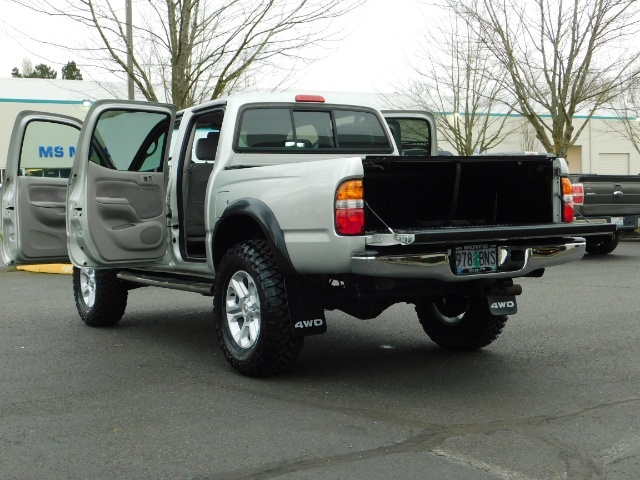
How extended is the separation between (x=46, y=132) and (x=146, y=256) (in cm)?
3156

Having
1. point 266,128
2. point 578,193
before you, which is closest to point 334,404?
point 266,128

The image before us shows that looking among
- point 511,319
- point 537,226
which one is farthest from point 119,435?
point 511,319

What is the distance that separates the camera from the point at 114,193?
7.34m

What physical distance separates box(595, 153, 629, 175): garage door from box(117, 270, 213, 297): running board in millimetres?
43379

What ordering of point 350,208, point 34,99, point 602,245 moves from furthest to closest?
point 34,99 < point 602,245 < point 350,208

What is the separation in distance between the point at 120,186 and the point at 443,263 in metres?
3.26

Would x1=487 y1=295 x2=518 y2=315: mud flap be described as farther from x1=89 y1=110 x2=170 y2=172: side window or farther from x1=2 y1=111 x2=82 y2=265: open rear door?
x1=2 y1=111 x2=82 y2=265: open rear door

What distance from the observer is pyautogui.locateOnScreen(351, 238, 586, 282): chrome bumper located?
5133 millimetres

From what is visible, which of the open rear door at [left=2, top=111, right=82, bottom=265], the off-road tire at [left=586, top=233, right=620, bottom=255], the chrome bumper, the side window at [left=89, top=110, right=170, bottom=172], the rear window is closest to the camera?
the chrome bumper

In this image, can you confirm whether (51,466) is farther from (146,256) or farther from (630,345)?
(630,345)

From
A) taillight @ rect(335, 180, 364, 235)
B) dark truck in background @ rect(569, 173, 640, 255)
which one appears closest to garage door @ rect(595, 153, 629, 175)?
dark truck in background @ rect(569, 173, 640, 255)

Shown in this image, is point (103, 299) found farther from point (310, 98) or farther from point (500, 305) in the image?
point (500, 305)

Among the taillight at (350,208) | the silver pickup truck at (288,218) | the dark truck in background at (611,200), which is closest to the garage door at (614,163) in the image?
the dark truck in background at (611,200)

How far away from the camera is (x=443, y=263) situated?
5.27m
